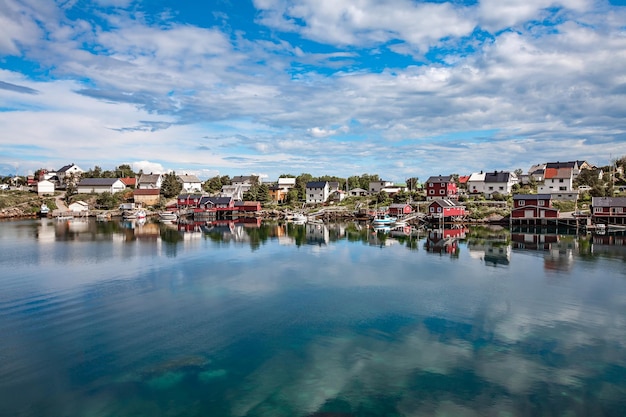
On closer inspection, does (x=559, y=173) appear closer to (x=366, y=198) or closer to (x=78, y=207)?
(x=366, y=198)

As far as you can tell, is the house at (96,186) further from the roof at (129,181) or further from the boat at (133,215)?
the boat at (133,215)

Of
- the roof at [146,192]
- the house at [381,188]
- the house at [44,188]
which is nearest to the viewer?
the roof at [146,192]

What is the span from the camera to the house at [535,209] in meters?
60.5

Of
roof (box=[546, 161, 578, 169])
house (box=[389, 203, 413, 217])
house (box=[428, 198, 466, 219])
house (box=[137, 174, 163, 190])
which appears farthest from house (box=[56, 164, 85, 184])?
roof (box=[546, 161, 578, 169])

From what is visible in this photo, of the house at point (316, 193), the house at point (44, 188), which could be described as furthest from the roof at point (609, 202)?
the house at point (44, 188)

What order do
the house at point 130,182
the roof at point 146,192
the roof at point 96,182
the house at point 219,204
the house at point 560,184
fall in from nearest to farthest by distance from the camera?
the house at point 560,184 < the house at point 219,204 < the roof at point 146,192 < the roof at point 96,182 < the house at point 130,182

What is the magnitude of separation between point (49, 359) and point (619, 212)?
65839mm

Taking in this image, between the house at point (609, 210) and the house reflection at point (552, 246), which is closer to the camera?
the house reflection at point (552, 246)

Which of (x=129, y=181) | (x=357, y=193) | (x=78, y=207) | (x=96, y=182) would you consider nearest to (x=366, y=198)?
(x=357, y=193)

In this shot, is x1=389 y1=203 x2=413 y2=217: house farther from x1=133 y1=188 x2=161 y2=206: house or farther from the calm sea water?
x1=133 y1=188 x2=161 y2=206: house

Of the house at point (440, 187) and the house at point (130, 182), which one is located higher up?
the house at point (130, 182)

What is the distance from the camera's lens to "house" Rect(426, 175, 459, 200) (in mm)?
77312

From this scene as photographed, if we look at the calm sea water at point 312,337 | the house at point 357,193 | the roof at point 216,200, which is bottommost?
the calm sea water at point 312,337

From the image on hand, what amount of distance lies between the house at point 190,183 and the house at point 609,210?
276 feet
